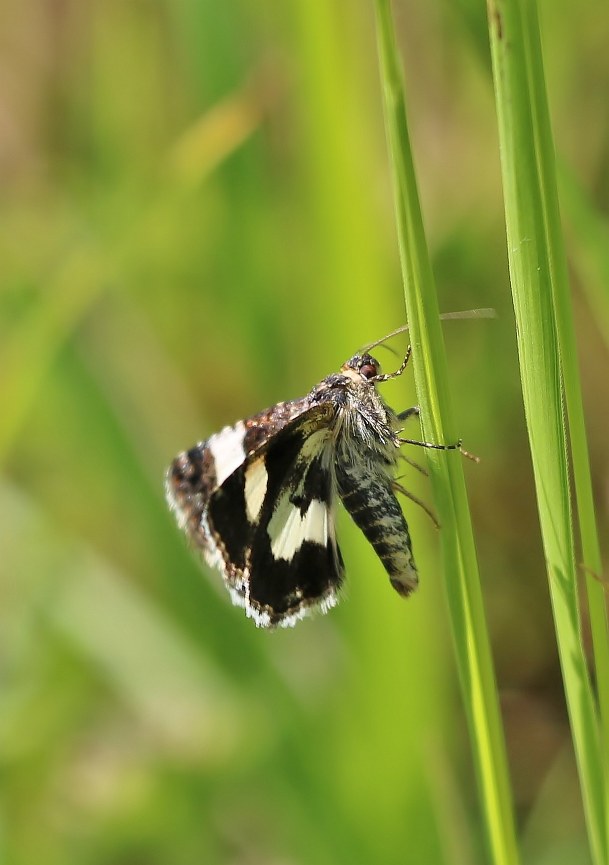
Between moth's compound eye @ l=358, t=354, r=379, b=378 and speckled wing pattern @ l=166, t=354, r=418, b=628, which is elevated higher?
moth's compound eye @ l=358, t=354, r=379, b=378

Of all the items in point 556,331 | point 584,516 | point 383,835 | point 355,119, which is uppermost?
point 355,119

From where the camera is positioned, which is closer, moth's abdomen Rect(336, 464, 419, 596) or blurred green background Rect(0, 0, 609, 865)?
moth's abdomen Rect(336, 464, 419, 596)

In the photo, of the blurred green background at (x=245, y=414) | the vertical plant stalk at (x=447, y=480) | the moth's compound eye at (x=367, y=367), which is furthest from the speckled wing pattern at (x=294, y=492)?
the vertical plant stalk at (x=447, y=480)

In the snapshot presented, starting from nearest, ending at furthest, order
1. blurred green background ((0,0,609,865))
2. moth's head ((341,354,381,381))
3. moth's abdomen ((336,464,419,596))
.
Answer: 1. moth's abdomen ((336,464,419,596))
2. moth's head ((341,354,381,381))
3. blurred green background ((0,0,609,865))

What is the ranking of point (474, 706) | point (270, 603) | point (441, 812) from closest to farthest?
1. point (474, 706)
2. point (270, 603)
3. point (441, 812)

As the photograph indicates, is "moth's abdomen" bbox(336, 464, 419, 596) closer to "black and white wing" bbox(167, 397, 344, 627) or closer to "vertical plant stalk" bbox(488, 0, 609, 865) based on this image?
"black and white wing" bbox(167, 397, 344, 627)

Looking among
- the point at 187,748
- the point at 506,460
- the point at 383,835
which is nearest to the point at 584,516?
the point at 383,835

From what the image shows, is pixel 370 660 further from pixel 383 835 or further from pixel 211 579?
pixel 211 579

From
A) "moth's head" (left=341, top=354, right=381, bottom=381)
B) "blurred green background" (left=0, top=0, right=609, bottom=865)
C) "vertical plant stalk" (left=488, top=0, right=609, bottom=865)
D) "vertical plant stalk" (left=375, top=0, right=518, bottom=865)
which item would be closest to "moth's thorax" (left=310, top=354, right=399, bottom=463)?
"moth's head" (left=341, top=354, right=381, bottom=381)
